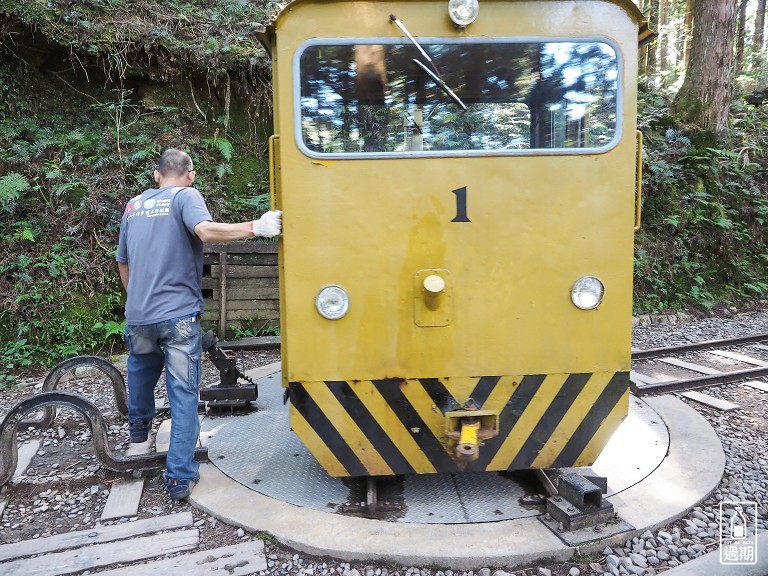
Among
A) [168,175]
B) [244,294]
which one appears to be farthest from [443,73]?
[244,294]

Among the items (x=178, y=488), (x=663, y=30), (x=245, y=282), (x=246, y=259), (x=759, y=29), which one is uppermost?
(x=759, y=29)

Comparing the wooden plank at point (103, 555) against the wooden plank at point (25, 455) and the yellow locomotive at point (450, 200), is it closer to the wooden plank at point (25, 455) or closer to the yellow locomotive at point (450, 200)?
the yellow locomotive at point (450, 200)

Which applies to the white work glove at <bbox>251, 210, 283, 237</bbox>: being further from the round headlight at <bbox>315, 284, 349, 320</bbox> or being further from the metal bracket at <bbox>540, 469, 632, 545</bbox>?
the metal bracket at <bbox>540, 469, 632, 545</bbox>

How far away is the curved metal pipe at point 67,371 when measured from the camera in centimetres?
411

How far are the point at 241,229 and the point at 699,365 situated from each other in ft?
17.1

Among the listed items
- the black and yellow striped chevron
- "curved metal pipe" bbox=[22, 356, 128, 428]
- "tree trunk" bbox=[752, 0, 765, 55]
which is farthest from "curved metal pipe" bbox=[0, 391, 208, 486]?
"tree trunk" bbox=[752, 0, 765, 55]

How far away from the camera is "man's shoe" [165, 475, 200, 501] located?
123 inches

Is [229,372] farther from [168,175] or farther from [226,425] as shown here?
[168,175]

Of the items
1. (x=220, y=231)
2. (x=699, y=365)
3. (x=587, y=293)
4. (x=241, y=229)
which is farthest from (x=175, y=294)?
(x=699, y=365)

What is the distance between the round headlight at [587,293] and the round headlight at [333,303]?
1173 mm

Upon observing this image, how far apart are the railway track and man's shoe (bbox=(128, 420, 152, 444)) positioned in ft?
13.0

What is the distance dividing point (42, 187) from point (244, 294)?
10.2ft

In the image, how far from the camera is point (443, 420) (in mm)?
2896

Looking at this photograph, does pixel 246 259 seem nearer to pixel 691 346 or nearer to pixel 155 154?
pixel 155 154
